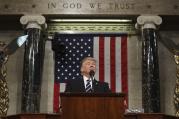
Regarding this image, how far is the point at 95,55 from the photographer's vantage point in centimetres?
1204

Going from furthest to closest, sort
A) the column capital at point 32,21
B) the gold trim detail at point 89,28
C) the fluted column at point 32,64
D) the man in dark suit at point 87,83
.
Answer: the gold trim detail at point 89,28, the column capital at point 32,21, the fluted column at point 32,64, the man in dark suit at point 87,83

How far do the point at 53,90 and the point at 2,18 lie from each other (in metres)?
2.33

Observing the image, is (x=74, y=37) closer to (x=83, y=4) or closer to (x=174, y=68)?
(x=83, y=4)

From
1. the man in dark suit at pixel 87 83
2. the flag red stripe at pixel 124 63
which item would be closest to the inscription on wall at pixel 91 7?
the flag red stripe at pixel 124 63

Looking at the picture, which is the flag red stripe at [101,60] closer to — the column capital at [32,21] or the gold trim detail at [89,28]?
the gold trim detail at [89,28]

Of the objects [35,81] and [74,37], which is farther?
[74,37]

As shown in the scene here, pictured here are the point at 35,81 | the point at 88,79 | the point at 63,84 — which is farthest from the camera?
the point at 63,84

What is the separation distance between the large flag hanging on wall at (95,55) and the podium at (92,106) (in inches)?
213

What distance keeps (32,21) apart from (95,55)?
75.3 inches

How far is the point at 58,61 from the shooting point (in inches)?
476

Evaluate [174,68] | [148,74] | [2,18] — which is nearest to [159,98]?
[148,74]

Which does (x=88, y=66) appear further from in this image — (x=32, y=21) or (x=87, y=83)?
(x=32, y=21)

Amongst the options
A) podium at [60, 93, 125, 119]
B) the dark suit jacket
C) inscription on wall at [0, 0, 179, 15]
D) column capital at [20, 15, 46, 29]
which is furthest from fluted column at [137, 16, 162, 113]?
podium at [60, 93, 125, 119]

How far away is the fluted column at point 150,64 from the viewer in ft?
35.8
